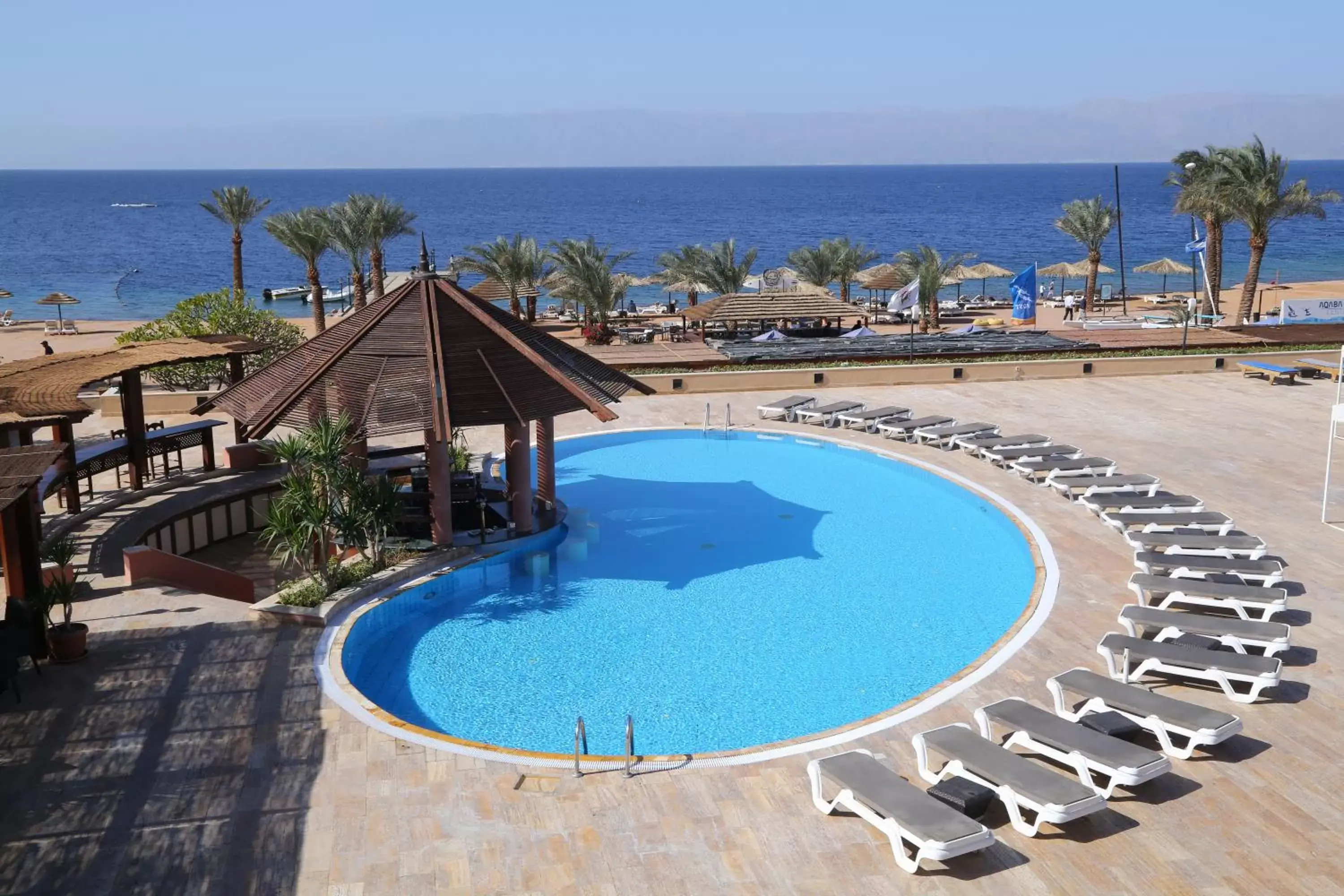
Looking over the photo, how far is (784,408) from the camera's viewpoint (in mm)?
25672

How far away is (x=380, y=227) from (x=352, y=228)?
1.02m

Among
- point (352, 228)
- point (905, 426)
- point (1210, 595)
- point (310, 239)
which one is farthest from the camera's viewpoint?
point (352, 228)

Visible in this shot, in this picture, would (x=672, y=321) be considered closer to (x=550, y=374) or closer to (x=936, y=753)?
(x=550, y=374)

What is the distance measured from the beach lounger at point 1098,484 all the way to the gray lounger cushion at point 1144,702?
7530mm

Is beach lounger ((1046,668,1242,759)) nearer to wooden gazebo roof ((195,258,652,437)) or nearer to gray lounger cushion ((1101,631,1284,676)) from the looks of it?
gray lounger cushion ((1101,631,1284,676))

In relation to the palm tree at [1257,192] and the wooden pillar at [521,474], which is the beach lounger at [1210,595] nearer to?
the wooden pillar at [521,474]

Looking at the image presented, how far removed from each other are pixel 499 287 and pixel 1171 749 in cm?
3393

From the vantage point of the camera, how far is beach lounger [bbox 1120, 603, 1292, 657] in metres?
12.8

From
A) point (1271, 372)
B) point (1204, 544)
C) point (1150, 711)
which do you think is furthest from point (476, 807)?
point (1271, 372)

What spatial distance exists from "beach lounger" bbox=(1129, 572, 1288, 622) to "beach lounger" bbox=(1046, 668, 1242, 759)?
2.68 metres

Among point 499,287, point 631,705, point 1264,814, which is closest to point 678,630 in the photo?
point 631,705

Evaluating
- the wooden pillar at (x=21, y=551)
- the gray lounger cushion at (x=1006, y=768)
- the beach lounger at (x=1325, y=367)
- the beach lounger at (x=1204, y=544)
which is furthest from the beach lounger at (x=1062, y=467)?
the wooden pillar at (x=21, y=551)

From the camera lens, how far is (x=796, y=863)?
364 inches

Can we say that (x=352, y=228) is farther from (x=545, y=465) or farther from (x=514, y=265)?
(x=545, y=465)
